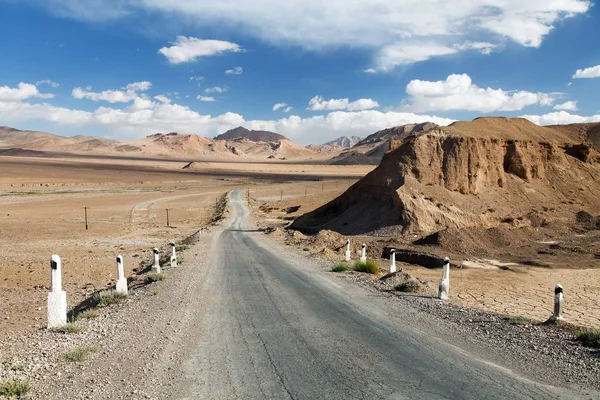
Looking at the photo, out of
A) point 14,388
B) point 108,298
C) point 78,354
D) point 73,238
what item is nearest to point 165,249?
point 73,238

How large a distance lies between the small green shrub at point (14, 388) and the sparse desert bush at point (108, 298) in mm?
5770

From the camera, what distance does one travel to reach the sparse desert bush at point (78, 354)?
282 inches

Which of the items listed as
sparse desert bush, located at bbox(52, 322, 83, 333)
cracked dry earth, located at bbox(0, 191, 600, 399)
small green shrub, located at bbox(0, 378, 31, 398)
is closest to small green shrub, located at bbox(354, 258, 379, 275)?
cracked dry earth, located at bbox(0, 191, 600, 399)

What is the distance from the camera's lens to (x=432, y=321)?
31.3 ft

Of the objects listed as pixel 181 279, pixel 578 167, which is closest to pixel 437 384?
pixel 181 279

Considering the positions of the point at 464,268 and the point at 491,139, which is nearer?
the point at 464,268

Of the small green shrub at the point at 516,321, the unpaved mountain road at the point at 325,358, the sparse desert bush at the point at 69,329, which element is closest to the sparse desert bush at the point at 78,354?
the sparse desert bush at the point at 69,329

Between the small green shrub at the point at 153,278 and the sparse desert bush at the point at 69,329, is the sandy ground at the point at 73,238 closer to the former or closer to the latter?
the small green shrub at the point at 153,278

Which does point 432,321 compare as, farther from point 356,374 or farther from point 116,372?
point 116,372

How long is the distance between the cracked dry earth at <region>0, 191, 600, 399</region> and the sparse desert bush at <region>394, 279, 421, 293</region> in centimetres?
110

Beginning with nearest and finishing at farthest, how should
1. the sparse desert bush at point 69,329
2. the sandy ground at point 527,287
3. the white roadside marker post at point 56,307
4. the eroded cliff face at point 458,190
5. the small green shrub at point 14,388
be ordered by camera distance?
the small green shrub at point 14,388 < the sparse desert bush at point 69,329 < the white roadside marker post at point 56,307 < the sandy ground at point 527,287 < the eroded cliff face at point 458,190

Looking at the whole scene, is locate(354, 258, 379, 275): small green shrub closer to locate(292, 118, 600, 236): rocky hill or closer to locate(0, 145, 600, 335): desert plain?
locate(0, 145, 600, 335): desert plain

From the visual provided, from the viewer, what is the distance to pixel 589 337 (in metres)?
7.98

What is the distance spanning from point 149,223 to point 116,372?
38779 millimetres
